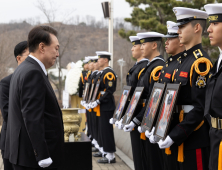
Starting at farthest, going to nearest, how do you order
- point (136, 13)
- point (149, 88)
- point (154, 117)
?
point (136, 13)
point (149, 88)
point (154, 117)

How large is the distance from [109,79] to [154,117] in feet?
12.7

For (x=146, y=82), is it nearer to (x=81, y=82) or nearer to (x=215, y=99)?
(x=215, y=99)

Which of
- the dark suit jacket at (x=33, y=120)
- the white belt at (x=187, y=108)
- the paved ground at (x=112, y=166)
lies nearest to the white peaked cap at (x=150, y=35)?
the white belt at (x=187, y=108)

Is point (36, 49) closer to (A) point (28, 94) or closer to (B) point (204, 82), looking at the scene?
(A) point (28, 94)

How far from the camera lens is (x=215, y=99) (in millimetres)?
2477

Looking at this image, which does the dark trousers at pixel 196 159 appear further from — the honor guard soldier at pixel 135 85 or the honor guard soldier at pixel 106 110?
the honor guard soldier at pixel 106 110

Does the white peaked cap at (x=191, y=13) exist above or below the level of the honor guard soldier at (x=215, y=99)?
above

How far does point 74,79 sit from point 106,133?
4.90 metres

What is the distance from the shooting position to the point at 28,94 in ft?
8.45

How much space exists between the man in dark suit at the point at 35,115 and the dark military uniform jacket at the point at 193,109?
3.63 ft

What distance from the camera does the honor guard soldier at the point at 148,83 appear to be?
423cm

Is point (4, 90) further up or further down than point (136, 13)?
further down

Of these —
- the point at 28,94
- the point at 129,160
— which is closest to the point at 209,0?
the point at 129,160

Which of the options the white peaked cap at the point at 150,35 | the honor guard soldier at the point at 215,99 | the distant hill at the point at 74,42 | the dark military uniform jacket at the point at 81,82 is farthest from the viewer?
the distant hill at the point at 74,42
